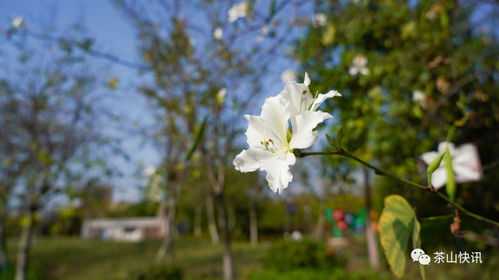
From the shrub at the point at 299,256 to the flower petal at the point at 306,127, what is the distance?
5264mm

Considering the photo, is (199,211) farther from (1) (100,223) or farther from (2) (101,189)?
(2) (101,189)

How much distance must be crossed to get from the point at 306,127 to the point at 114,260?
9.63 metres

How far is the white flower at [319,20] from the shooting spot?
9.65ft

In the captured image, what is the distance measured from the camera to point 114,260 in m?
9.09

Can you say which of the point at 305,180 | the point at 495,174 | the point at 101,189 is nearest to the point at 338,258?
the point at 495,174

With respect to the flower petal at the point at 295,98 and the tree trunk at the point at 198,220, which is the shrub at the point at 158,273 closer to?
the flower petal at the point at 295,98

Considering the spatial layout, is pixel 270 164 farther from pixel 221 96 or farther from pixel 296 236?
pixel 296 236

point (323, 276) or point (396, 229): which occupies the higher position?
point (396, 229)

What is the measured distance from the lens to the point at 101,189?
7293mm

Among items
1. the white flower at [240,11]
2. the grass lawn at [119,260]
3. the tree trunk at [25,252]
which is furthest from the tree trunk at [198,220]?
the white flower at [240,11]

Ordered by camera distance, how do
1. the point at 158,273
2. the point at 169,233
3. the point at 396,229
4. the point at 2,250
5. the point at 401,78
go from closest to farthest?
the point at 396,229 < the point at 401,78 < the point at 158,273 < the point at 2,250 < the point at 169,233

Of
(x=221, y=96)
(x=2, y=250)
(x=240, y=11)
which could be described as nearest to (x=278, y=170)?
(x=221, y=96)

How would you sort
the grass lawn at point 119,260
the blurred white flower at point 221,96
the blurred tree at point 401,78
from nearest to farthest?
the blurred white flower at point 221,96
the blurred tree at point 401,78
the grass lawn at point 119,260

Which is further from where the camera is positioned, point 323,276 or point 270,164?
point 323,276
